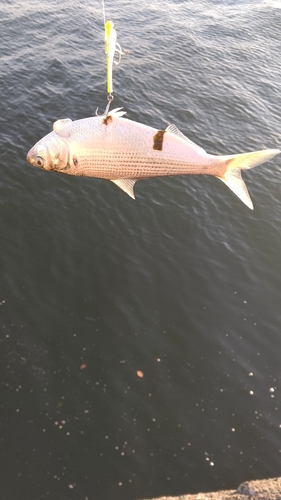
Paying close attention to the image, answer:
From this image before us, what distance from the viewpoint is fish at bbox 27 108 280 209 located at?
18.3 feet

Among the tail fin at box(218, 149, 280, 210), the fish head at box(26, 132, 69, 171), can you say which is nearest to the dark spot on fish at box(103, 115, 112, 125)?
the fish head at box(26, 132, 69, 171)

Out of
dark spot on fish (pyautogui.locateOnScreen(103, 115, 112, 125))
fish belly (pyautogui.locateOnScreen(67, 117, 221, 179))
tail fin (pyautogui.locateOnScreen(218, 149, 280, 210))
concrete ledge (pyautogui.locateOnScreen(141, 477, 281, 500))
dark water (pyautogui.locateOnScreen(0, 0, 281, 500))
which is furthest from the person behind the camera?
dark water (pyautogui.locateOnScreen(0, 0, 281, 500))

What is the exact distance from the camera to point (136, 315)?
11359 millimetres

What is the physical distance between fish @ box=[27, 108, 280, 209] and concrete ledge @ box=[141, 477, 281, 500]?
6587mm

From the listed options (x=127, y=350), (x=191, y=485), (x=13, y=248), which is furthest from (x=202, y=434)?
(x=13, y=248)

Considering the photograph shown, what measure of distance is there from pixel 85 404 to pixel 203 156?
686 cm

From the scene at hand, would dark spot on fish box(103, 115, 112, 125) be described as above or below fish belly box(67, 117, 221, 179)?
above

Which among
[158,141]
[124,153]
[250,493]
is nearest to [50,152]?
[124,153]

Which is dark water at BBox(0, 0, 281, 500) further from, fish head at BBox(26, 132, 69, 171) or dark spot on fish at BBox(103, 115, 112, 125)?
dark spot on fish at BBox(103, 115, 112, 125)

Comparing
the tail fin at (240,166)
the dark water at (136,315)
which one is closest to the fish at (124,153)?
the tail fin at (240,166)

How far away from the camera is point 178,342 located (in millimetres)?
10867

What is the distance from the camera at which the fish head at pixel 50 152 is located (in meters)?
5.54

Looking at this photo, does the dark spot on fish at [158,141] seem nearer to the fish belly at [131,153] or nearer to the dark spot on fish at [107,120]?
the fish belly at [131,153]

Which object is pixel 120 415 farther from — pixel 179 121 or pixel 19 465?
pixel 179 121
